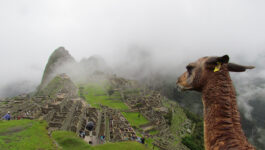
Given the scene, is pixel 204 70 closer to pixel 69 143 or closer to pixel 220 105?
pixel 220 105

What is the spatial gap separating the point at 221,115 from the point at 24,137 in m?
8.30

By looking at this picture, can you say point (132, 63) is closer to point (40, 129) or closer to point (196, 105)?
point (196, 105)

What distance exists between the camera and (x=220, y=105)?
2.63 meters

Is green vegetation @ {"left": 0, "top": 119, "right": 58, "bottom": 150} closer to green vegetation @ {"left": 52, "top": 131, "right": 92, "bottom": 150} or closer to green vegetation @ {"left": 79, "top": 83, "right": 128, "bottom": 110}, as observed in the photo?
green vegetation @ {"left": 52, "top": 131, "right": 92, "bottom": 150}

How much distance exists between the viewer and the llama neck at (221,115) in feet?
7.93

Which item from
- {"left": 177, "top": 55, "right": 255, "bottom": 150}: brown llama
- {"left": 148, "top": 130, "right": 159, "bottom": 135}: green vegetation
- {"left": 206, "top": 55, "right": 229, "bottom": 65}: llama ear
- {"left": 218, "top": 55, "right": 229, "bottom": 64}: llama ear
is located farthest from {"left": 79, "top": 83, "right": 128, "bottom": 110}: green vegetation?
{"left": 218, "top": 55, "right": 229, "bottom": 64}: llama ear

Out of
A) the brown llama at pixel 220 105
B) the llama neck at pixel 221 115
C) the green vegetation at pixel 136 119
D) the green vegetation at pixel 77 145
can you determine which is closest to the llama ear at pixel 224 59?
the brown llama at pixel 220 105

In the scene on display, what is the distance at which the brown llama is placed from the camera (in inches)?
95.0

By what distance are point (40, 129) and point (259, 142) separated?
116 meters

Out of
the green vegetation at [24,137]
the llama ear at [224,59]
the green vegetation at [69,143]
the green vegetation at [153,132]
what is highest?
the llama ear at [224,59]

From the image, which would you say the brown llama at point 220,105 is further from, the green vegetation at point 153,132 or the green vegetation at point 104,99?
the green vegetation at point 104,99

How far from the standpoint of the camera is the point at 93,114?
83.4 feet

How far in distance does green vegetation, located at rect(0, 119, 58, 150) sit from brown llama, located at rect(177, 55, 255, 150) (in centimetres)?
680

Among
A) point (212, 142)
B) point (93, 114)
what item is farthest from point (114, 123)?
point (212, 142)
